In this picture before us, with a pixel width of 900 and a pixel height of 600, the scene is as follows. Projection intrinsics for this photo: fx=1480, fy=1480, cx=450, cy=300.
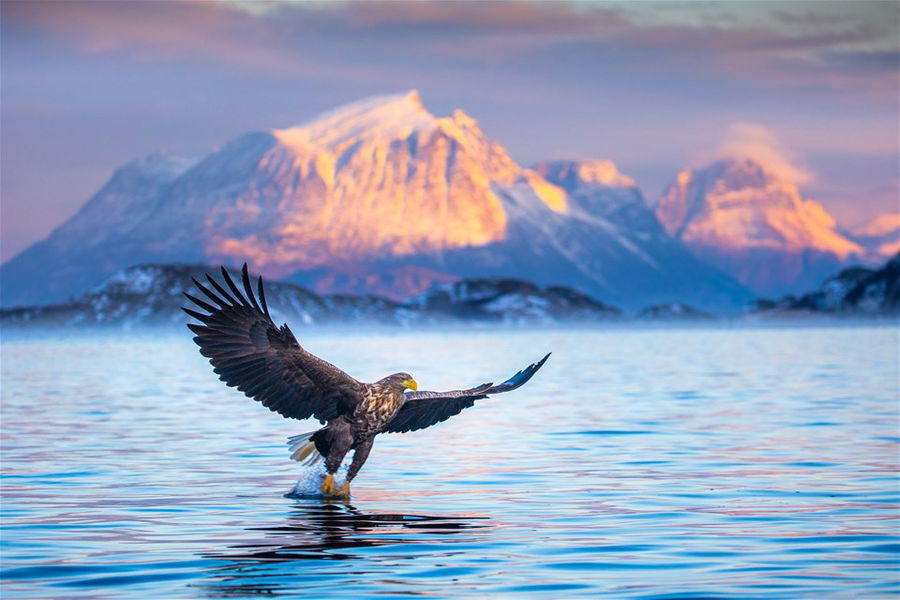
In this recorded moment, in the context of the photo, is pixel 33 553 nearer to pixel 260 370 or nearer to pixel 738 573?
pixel 260 370

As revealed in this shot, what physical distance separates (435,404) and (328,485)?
209 centimetres

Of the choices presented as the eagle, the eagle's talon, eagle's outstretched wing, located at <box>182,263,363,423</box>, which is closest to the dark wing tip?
the eagle

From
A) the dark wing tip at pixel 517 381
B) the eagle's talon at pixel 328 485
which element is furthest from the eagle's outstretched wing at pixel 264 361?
the dark wing tip at pixel 517 381

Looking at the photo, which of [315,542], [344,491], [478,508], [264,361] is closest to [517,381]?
[478,508]

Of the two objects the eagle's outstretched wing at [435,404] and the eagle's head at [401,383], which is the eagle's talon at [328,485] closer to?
the eagle's outstretched wing at [435,404]

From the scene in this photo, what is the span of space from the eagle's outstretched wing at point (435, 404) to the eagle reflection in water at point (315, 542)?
183cm

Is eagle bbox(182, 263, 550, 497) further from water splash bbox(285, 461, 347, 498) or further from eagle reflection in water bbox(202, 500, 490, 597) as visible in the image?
eagle reflection in water bbox(202, 500, 490, 597)

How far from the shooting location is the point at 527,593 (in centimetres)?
1447

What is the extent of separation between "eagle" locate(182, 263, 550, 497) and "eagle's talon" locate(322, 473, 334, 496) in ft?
0.20

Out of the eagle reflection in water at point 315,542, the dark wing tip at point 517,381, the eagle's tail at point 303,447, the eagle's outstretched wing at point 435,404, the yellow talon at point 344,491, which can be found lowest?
the eagle reflection in water at point 315,542

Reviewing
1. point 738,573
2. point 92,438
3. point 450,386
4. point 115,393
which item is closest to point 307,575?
point 738,573

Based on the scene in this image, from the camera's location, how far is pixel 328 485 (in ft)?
72.0

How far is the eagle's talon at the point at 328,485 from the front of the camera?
21.8 meters

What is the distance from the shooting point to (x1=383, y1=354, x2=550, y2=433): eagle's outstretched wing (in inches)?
875
